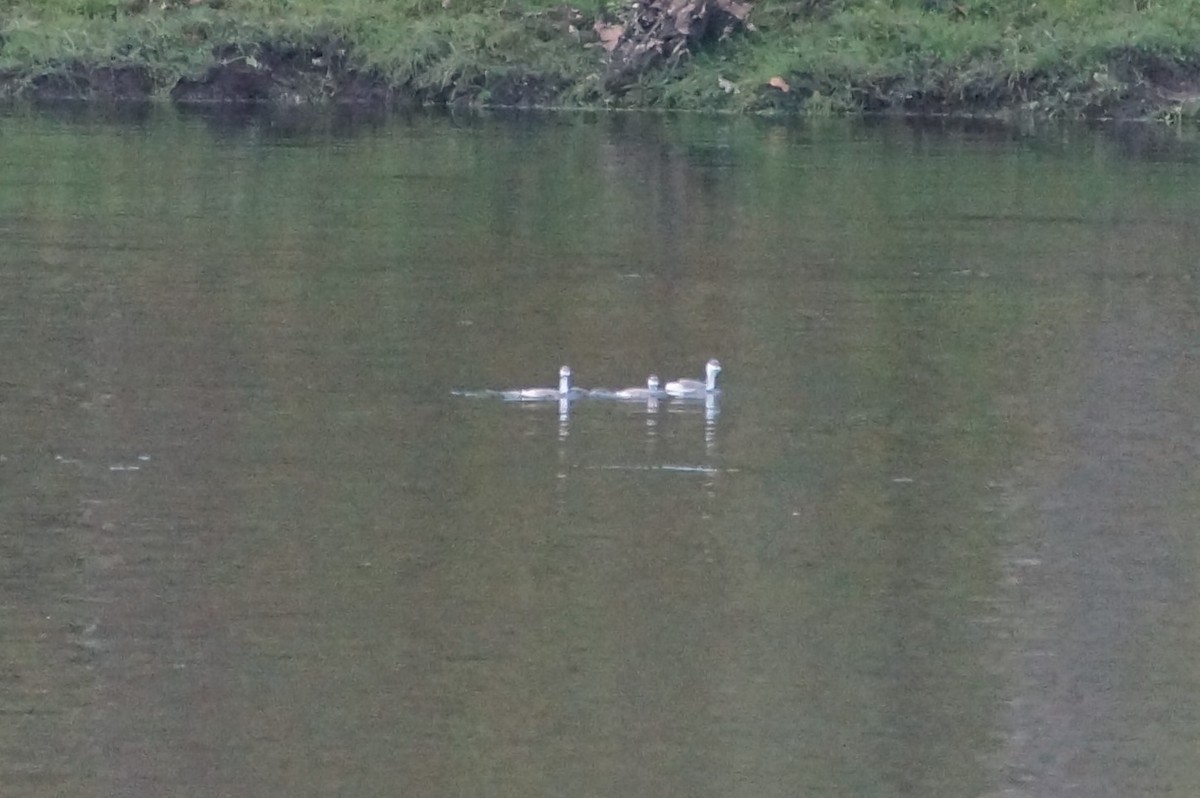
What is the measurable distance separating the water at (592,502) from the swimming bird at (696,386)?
0.22 m

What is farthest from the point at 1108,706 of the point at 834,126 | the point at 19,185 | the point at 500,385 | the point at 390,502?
the point at 834,126

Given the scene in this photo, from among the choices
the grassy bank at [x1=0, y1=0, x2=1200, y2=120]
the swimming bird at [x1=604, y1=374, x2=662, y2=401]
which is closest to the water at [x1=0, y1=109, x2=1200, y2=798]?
the swimming bird at [x1=604, y1=374, x2=662, y2=401]

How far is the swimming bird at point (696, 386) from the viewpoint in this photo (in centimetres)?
1622

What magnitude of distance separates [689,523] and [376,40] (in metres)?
24.6

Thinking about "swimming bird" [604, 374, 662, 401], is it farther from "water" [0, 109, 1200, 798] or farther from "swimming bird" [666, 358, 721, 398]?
"water" [0, 109, 1200, 798]

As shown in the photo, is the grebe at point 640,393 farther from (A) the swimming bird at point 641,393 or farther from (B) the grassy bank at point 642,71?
(B) the grassy bank at point 642,71

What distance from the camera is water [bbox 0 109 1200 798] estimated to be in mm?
10055

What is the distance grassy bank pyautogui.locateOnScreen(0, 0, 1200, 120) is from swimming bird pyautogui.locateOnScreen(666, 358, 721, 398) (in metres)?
20.2

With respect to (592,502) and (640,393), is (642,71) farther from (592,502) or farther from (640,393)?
(592,502)

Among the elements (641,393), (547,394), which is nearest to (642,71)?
(641,393)

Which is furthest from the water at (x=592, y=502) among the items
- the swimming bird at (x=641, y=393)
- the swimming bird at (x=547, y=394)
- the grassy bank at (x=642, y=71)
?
the grassy bank at (x=642, y=71)

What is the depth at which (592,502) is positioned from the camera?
44.7 feet

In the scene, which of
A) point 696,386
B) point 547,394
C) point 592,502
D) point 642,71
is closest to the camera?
point 592,502

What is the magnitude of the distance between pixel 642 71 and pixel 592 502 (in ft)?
77.6
